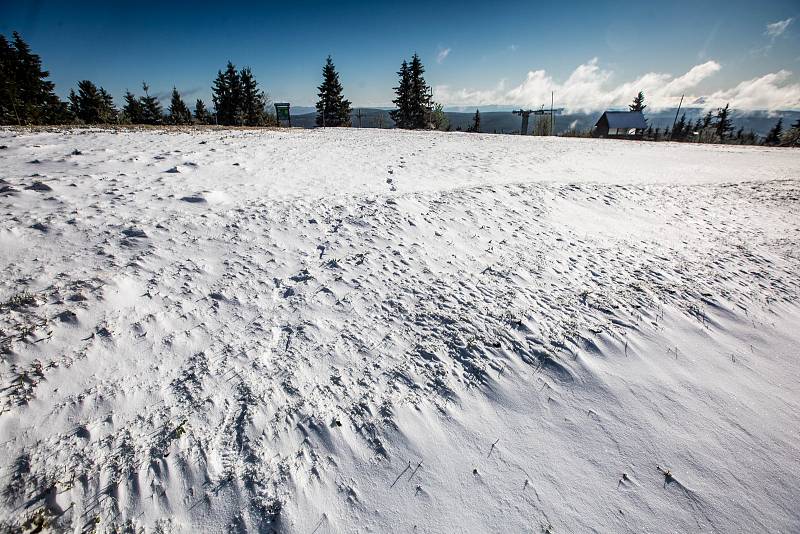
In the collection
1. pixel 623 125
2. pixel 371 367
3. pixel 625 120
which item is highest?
pixel 625 120

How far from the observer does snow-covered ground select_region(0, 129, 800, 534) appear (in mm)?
2994

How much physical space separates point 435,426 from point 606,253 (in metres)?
6.44

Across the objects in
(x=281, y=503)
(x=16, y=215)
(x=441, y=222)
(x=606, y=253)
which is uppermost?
(x=16, y=215)

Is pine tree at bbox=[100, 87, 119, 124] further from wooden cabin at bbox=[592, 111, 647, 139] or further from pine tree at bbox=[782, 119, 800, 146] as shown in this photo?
pine tree at bbox=[782, 119, 800, 146]

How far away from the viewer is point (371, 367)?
169 inches

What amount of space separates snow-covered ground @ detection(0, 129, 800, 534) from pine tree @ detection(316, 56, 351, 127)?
136ft

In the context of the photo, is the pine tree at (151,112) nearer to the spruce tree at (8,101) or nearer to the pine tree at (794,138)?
the spruce tree at (8,101)

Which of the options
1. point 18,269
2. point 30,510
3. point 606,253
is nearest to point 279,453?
point 30,510

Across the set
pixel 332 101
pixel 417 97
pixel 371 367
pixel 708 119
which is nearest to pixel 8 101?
pixel 332 101

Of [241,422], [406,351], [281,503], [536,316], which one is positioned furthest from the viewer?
[536,316]

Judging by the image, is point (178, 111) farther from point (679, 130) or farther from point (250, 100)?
point (679, 130)

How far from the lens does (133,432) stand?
10.6ft

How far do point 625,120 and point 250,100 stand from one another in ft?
204

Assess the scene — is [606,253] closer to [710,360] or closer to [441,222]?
[710,360]
